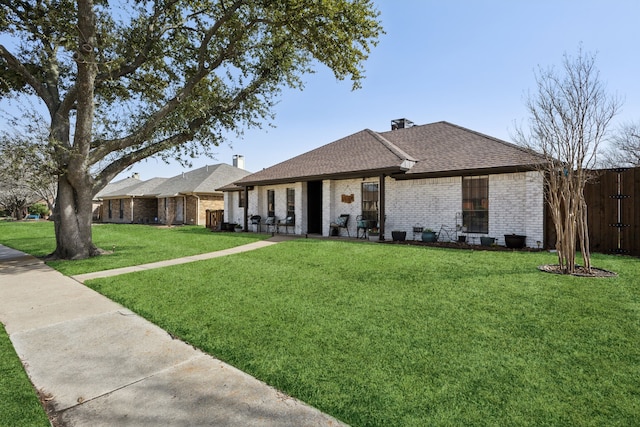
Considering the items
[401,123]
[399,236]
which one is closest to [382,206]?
[399,236]

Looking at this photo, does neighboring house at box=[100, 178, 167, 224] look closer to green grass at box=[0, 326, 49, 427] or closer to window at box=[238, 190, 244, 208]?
window at box=[238, 190, 244, 208]

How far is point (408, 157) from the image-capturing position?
13133 millimetres

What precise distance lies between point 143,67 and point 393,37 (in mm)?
8730

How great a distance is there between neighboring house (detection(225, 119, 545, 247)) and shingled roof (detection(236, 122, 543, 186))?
0.03m

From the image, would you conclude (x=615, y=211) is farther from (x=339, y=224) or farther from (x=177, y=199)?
(x=177, y=199)

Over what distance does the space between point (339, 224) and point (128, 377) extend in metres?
11.8

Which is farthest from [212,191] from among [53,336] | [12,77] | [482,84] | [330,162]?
[53,336]

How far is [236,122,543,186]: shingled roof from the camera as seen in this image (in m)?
11.0

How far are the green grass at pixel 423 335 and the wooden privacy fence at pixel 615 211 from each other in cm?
215

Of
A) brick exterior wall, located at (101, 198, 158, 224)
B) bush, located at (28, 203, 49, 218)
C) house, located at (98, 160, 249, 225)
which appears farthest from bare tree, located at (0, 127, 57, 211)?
bush, located at (28, 203, 49, 218)

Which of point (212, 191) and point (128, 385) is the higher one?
point (212, 191)

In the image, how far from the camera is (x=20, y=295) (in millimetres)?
5836

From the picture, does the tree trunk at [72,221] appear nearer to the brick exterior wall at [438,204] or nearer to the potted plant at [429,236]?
the brick exterior wall at [438,204]

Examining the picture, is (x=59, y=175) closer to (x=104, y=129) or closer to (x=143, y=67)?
(x=104, y=129)
